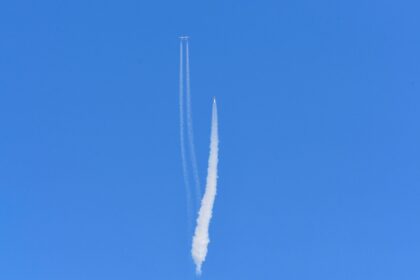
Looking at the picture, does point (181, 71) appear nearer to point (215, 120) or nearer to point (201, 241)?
point (215, 120)

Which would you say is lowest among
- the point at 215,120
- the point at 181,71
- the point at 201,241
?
the point at 201,241

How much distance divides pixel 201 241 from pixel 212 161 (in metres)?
1.89

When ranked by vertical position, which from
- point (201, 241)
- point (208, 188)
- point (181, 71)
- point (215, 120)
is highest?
point (181, 71)

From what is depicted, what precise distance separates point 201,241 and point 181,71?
3.97 m

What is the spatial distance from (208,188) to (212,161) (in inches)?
25.4

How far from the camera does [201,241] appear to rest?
15117mm

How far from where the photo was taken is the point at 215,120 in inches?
589

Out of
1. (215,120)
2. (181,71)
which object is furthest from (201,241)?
(181,71)

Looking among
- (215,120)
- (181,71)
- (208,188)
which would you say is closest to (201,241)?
(208,188)

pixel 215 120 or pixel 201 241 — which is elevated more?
pixel 215 120

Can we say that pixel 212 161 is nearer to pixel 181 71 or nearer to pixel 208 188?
pixel 208 188

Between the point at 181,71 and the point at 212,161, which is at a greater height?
the point at 181,71

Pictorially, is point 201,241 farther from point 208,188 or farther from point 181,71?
point 181,71

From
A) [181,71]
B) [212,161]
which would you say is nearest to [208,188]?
[212,161]
